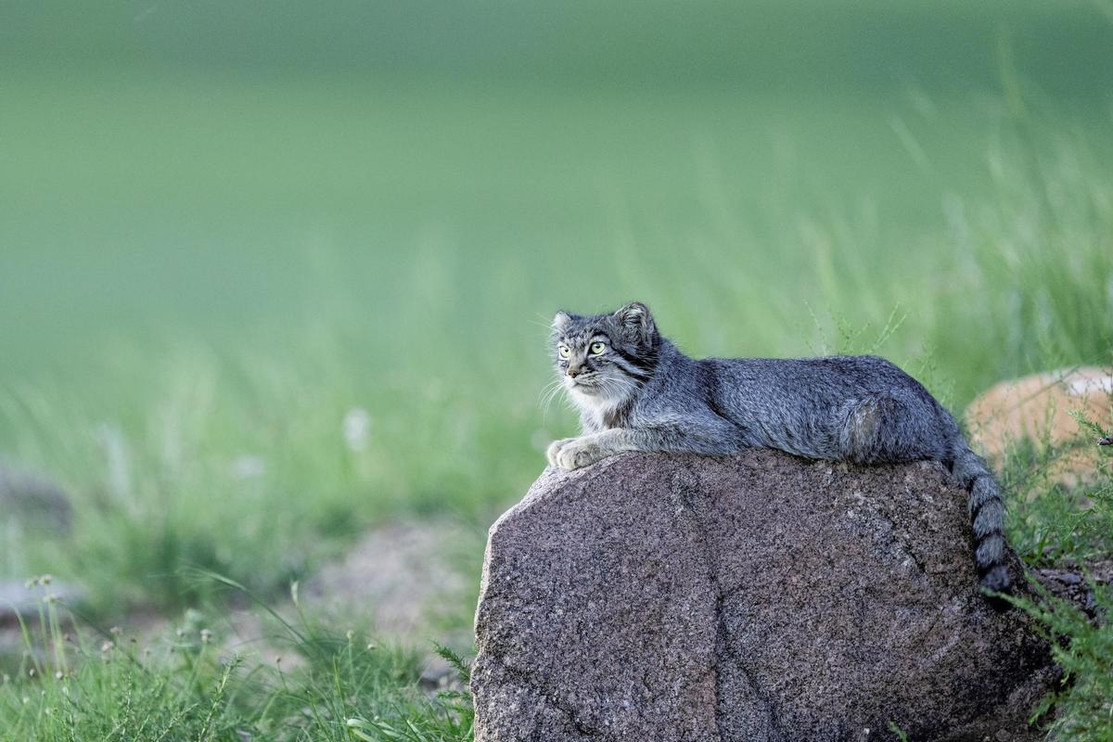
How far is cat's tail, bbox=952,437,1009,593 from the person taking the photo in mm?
4727

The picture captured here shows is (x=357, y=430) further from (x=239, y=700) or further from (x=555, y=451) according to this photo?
(x=555, y=451)

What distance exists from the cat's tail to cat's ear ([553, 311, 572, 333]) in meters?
1.68

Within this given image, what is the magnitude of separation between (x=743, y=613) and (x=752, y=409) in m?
0.77

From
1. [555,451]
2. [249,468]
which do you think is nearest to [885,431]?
[555,451]

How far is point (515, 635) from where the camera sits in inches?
180

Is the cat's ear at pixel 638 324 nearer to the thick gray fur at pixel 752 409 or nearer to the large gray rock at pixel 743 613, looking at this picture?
the thick gray fur at pixel 752 409

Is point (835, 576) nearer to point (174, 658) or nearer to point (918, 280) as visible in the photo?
point (174, 658)

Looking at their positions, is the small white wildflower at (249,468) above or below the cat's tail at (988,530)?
below

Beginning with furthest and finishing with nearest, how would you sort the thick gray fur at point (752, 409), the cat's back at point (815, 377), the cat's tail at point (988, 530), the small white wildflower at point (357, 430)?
the small white wildflower at point (357, 430) → the cat's back at point (815, 377) → the thick gray fur at point (752, 409) → the cat's tail at point (988, 530)

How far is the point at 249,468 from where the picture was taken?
384 inches

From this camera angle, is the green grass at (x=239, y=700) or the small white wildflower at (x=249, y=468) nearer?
the green grass at (x=239, y=700)

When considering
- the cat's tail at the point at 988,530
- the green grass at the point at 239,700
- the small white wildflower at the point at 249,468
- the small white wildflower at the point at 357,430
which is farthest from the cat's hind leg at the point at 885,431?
the small white wildflower at the point at 249,468

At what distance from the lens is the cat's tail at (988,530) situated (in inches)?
186

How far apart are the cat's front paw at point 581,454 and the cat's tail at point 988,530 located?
4.54 feet
